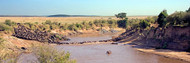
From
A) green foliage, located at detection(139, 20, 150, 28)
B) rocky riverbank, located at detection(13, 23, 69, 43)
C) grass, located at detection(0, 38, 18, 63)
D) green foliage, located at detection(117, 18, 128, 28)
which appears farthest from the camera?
green foliage, located at detection(117, 18, 128, 28)

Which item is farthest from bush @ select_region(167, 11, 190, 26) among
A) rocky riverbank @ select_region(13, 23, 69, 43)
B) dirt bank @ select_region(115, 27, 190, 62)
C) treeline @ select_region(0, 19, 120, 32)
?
treeline @ select_region(0, 19, 120, 32)

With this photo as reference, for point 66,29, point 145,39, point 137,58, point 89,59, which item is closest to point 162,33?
point 145,39

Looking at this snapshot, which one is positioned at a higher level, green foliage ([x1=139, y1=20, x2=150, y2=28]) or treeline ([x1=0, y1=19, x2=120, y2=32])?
green foliage ([x1=139, y1=20, x2=150, y2=28])

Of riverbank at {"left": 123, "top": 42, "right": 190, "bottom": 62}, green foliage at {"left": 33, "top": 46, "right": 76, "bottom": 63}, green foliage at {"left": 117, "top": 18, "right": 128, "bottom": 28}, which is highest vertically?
green foliage at {"left": 33, "top": 46, "right": 76, "bottom": 63}

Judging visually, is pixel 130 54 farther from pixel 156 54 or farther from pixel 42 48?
pixel 42 48

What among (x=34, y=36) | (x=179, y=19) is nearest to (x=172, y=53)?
(x=179, y=19)

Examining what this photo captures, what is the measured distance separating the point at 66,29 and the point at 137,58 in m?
35.0

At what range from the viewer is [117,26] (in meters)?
73.0

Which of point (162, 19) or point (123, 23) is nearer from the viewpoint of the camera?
point (162, 19)

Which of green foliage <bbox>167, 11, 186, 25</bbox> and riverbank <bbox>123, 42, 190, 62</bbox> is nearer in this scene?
riverbank <bbox>123, 42, 190, 62</bbox>

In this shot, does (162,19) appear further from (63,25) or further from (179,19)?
(63,25)

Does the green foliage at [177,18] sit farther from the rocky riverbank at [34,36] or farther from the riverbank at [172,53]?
the rocky riverbank at [34,36]

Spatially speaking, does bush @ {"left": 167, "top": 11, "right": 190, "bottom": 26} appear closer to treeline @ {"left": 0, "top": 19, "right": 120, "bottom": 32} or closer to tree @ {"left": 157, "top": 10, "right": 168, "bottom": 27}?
tree @ {"left": 157, "top": 10, "right": 168, "bottom": 27}

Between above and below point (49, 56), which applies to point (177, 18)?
above
